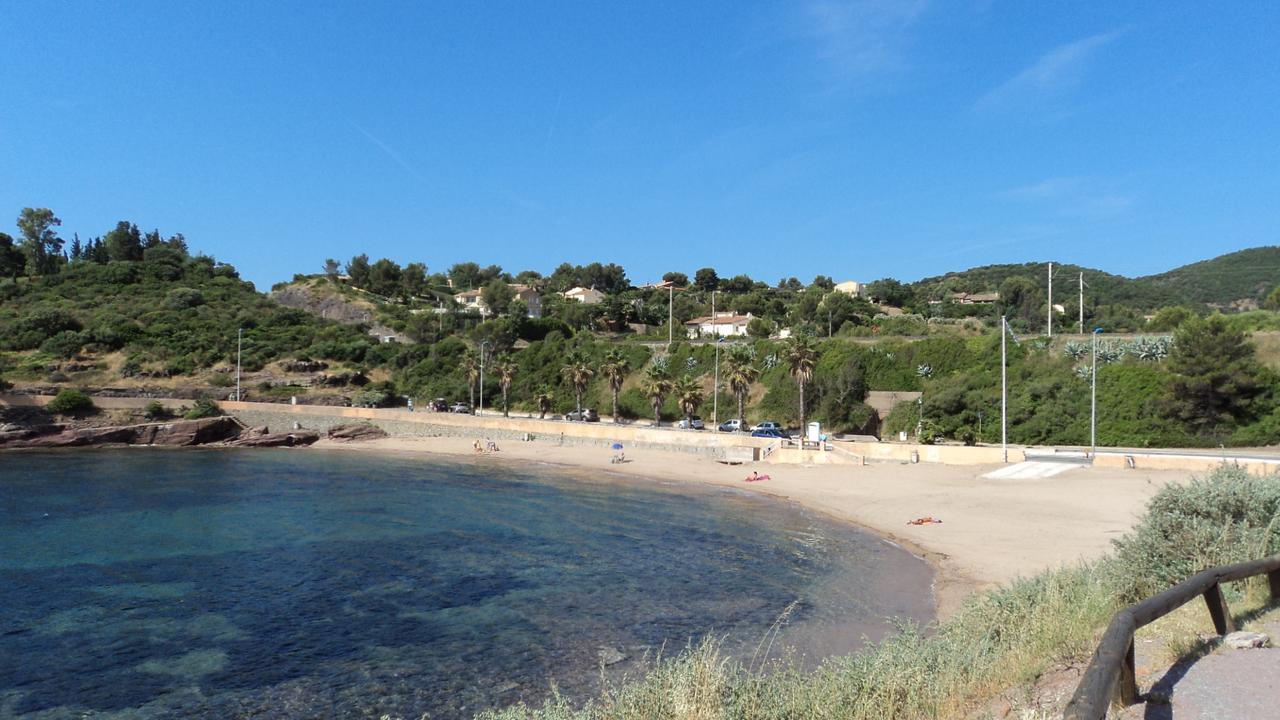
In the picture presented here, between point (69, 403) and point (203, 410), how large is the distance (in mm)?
10548

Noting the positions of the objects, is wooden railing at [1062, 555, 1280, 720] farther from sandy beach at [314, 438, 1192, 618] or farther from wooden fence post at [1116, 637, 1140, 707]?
sandy beach at [314, 438, 1192, 618]

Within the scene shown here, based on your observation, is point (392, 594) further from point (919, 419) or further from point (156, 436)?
point (156, 436)

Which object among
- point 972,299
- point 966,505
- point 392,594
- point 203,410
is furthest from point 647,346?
point 972,299

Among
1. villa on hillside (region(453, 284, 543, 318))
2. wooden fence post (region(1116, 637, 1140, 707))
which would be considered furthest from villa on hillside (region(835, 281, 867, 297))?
wooden fence post (region(1116, 637, 1140, 707))

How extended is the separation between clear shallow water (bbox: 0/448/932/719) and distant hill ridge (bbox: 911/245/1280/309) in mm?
124347

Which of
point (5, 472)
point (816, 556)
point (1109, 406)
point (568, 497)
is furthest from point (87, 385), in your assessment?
point (1109, 406)

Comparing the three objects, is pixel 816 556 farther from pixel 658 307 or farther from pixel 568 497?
pixel 658 307

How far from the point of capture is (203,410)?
69.5 metres

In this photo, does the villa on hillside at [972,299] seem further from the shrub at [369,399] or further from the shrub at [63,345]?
the shrub at [63,345]

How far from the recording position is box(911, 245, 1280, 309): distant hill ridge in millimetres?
140250

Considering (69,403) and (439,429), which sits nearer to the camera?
(439,429)

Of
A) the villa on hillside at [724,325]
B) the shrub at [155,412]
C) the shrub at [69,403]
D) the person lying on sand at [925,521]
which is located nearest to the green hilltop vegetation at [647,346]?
the villa on hillside at [724,325]

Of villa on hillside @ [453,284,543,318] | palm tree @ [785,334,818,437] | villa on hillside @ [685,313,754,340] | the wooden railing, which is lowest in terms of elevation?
the wooden railing

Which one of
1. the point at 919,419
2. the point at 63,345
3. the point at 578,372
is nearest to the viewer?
the point at 919,419
